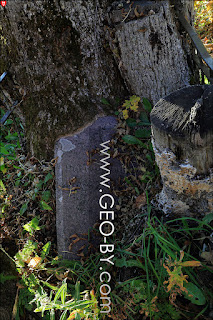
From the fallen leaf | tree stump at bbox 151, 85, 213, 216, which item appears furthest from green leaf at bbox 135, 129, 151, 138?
tree stump at bbox 151, 85, 213, 216

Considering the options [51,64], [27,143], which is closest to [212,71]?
[51,64]

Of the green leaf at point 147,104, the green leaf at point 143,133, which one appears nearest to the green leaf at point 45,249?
the green leaf at point 143,133

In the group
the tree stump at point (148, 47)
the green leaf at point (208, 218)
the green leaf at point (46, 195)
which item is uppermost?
the tree stump at point (148, 47)

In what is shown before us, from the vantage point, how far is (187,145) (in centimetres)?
185

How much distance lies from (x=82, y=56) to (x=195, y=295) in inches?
81.7

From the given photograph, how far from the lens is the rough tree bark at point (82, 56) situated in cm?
263

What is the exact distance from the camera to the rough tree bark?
8.62 feet

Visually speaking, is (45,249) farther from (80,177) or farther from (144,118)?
(144,118)

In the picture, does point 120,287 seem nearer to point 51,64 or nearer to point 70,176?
point 70,176

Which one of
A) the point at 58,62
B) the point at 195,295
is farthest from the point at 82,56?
the point at 195,295

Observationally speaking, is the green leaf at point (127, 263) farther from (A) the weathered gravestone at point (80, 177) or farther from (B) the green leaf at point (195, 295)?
(A) the weathered gravestone at point (80, 177)

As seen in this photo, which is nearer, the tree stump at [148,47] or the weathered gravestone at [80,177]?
the tree stump at [148,47]

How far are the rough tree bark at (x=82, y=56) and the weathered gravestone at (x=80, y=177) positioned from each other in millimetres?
134

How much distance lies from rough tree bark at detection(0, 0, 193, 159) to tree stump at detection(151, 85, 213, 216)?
2.53 ft
